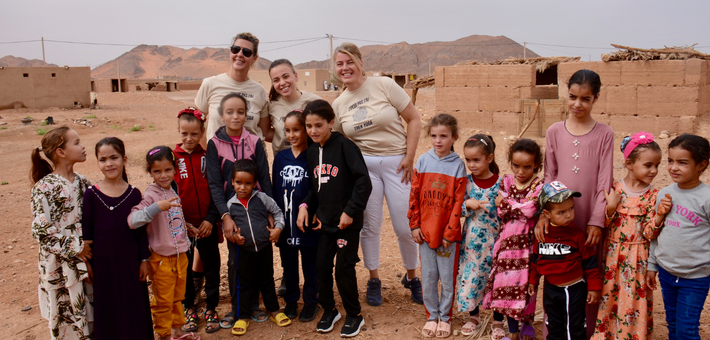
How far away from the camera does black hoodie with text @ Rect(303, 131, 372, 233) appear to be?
10.3ft

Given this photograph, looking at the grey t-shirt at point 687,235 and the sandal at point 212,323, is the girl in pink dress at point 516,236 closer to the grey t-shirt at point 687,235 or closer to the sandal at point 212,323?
the grey t-shirt at point 687,235

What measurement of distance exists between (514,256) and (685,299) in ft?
3.01

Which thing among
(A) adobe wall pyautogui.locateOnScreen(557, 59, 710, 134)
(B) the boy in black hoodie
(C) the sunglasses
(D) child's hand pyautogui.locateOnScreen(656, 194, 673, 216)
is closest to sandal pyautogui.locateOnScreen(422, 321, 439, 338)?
(B) the boy in black hoodie

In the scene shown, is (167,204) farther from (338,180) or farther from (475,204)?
(475,204)

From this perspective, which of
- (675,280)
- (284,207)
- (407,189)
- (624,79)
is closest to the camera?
(675,280)

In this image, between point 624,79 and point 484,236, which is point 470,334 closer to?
point 484,236

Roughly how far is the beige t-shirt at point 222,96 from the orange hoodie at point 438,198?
4.44 ft

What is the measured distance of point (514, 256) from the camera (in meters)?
2.93

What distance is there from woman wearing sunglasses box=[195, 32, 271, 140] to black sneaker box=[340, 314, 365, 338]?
1561 mm

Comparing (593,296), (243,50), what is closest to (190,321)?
(243,50)

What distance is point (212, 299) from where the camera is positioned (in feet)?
11.2

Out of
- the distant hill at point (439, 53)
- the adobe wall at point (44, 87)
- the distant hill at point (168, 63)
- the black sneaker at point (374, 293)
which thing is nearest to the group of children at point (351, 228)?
the black sneaker at point (374, 293)

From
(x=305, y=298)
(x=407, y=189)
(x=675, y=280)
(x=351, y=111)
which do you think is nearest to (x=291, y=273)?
(x=305, y=298)

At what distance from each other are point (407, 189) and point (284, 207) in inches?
37.4
